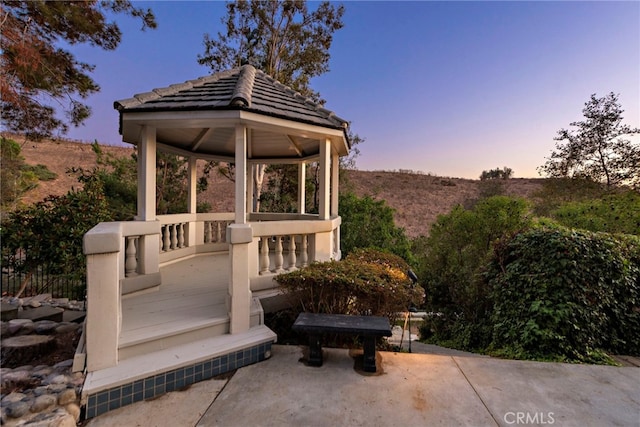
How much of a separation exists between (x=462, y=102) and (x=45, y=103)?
15356 millimetres

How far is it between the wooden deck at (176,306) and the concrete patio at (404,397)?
25.2 inches

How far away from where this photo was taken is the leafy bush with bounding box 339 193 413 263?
9.53 meters

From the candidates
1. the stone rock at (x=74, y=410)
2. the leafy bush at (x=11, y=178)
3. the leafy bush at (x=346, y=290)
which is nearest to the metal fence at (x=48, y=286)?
the stone rock at (x=74, y=410)

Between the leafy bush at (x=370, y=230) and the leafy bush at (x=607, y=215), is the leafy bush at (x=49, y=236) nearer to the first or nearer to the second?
the leafy bush at (x=370, y=230)

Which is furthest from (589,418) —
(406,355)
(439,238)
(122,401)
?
(439,238)

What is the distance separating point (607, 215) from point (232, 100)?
8849 millimetres

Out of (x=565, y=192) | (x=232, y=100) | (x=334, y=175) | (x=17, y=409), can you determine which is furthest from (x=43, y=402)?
(x=565, y=192)

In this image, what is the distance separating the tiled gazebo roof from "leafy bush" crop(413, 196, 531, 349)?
184 inches

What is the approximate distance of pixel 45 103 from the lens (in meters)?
7.55

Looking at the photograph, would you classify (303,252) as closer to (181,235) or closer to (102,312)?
(102,312)

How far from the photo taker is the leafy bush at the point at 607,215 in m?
6.11

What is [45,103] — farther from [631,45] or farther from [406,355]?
[631,45]

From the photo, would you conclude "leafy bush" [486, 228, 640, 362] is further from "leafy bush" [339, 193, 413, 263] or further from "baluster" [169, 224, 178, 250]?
"baluster" [169, 224, 178, 250]

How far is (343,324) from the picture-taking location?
3.05 meters
